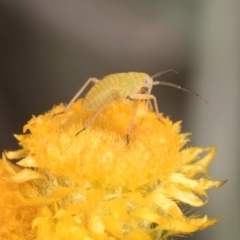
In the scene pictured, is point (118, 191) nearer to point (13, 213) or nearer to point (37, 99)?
point (13, 213)

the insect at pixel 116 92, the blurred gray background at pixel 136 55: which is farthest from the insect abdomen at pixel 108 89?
the blurred gray background at pixel 136 55

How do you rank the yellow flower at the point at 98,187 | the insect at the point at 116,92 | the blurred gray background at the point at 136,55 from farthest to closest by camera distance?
the blurred gray background at the point at 136,55, the insect at the point at 116,92, the yellow flower at the point at 98,187

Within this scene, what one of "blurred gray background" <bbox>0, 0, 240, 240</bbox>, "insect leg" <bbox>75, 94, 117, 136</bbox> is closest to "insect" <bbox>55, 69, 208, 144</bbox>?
"insect leg" <bbox>75, 94, 117, 136</bbox>

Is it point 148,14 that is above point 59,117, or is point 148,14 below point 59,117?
above

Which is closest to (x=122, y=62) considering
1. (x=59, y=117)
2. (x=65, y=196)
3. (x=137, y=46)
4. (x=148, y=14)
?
(x=137, y=46)

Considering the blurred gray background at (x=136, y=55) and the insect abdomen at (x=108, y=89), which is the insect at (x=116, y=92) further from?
the blurred gray background at (x=136, y=55)

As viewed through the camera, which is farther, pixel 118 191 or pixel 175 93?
pixel 175 93

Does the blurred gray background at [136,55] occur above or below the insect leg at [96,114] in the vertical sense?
above
